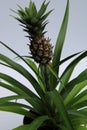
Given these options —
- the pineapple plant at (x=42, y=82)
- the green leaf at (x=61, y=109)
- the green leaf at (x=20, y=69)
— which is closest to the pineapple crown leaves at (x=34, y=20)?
the pineapple plant at (x=42, y=82)

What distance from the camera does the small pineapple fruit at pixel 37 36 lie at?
100 cm

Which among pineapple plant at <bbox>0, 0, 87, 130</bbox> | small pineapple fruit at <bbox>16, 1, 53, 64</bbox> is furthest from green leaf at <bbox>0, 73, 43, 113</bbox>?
small pineapple fruit at <bbox>16, 1, 53, 64</bbox>

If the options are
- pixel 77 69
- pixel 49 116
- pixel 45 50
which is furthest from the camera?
pixel 77 69

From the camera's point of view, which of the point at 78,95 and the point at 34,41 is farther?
the point at 78,95

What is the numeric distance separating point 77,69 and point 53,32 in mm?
270

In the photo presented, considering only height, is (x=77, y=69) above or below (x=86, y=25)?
below

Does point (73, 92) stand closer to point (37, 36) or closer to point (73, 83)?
point (73, 83)

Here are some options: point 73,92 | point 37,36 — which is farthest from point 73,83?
point 37,36

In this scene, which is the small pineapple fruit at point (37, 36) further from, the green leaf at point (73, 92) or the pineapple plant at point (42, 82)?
the green leaf at point (73, 92)

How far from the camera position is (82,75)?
1116mm

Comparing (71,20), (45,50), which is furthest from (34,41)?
(71,20)

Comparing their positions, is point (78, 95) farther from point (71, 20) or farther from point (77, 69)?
point (71, 20)

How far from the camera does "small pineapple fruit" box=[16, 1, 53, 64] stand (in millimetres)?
1002

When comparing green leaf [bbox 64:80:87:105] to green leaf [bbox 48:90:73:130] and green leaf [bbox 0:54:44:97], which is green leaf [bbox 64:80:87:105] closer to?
green leaf [bbox 0:54:44:97]
